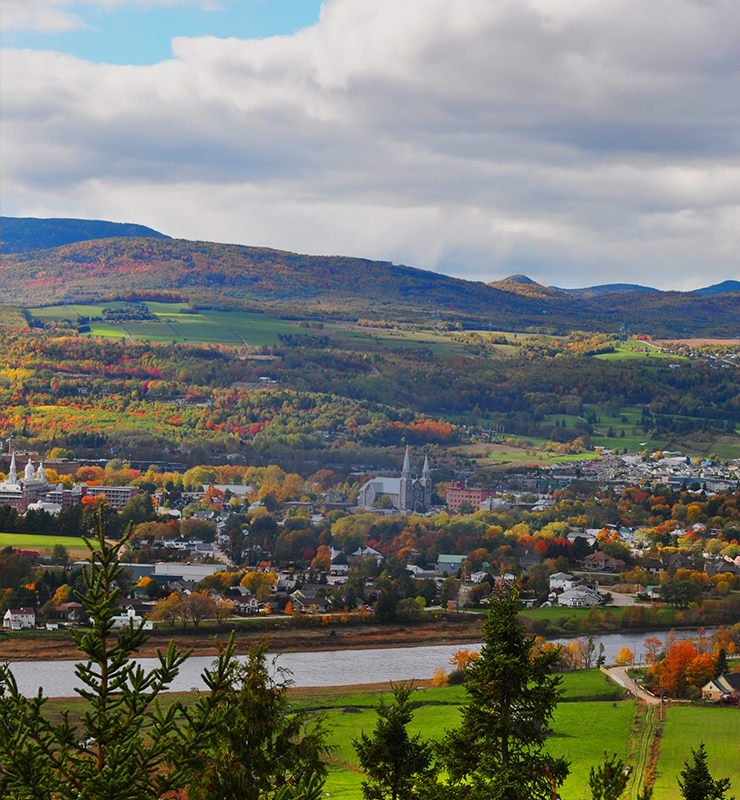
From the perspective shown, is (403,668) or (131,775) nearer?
(131,775)

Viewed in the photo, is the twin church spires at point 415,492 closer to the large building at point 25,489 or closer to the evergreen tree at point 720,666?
the large building at point 25,489

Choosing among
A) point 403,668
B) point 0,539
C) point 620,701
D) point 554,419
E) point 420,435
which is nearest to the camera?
point 620,701

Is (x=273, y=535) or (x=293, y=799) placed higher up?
(x=293, y=799)

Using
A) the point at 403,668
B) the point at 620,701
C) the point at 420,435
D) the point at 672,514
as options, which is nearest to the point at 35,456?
the point at 420,435

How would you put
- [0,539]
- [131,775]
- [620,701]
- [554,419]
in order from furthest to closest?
1. [554,419]
2. [0,539]
3. [620,701]
4. [131,775]

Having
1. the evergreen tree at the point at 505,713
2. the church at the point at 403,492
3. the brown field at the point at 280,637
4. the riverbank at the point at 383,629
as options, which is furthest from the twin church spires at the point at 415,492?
the evergreen tree at the point at 505,713

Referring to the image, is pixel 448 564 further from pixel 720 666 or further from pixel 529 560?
pixel 720 666

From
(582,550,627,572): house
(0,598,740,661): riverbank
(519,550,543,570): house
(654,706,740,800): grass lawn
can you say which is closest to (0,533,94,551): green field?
(0,598,740,661): riverbank

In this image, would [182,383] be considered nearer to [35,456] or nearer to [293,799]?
[35,456]
